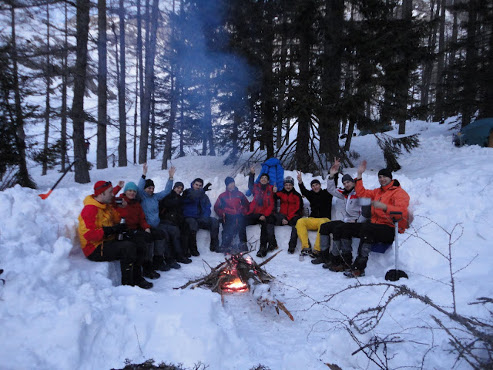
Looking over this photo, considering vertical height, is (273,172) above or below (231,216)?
above

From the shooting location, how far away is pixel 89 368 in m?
2.56

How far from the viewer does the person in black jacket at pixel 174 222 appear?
5.70 meters

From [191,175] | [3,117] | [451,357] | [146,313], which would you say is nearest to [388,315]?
[451,357]

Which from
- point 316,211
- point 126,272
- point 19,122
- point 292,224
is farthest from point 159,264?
point 19,122

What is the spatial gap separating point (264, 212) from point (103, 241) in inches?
133

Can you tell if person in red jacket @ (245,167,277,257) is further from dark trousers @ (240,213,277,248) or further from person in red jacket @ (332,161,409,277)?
person in red jacket @ (332,161,409,277)

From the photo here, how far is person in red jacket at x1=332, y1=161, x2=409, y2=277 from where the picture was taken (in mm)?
4754

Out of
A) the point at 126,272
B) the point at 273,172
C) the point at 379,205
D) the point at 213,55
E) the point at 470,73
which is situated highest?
the point at 470,73

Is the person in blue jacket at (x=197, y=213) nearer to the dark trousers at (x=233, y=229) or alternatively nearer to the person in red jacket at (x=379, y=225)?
the dark trousers at (x=233, y=229)

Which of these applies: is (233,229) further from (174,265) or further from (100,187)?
(100,187)

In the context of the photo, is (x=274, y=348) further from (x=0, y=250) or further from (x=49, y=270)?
(x=0, y=250)

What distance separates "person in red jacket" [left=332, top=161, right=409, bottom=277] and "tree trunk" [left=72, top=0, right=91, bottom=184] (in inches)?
327

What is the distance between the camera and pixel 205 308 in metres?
3.29

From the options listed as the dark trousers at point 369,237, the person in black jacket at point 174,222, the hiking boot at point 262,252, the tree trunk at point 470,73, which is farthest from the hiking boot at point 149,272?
the tree trunk at point 470,73
